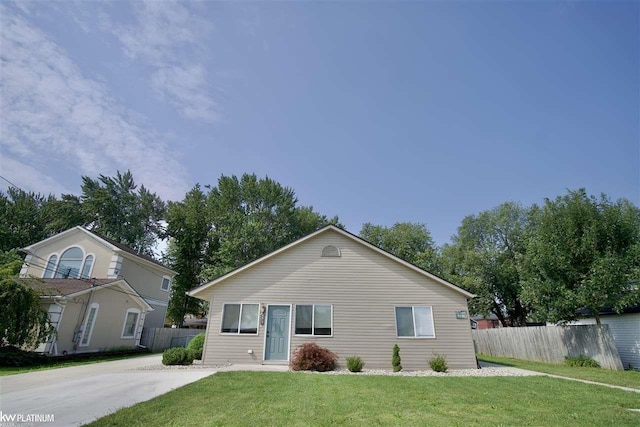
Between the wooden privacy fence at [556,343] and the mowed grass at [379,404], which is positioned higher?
the wooden privacy fence at [556,343]

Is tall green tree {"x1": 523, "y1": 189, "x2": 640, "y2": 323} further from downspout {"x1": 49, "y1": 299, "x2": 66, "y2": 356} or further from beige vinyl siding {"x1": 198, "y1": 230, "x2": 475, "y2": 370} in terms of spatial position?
downspout {"x1": 49, "y1": 299, "x2": 66, "y2": 356}

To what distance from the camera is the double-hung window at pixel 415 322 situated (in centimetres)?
1262

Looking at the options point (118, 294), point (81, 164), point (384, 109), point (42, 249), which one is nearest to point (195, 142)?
point (81, 164)

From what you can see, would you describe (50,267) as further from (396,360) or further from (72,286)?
(396,360)

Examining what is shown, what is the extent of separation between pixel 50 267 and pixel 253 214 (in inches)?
606

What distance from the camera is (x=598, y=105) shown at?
14.0m

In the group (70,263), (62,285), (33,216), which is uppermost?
(33,216)

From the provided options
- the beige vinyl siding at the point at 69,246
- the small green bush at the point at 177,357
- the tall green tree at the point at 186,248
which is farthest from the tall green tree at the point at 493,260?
the beige vinyl siding at the point at 69,246

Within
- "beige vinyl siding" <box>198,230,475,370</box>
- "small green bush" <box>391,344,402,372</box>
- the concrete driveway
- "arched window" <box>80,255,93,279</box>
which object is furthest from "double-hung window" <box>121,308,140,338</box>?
"small green bush" <box>391,344,402,372</box>

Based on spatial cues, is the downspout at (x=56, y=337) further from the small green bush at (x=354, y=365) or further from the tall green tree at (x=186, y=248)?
the tall green tree at (x=186, y=248)

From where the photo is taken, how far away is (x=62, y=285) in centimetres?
1581

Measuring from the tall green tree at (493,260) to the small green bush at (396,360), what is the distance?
821 inches

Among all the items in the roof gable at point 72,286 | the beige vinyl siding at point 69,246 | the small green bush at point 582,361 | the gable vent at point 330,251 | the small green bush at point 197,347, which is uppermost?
the beige vinyl siding at point 69,246

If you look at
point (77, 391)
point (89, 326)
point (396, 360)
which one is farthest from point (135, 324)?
point (396, 360)
